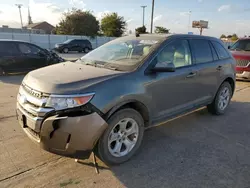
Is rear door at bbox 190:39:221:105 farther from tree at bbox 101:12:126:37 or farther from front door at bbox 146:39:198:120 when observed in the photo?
tree at bbox 101:12:126:37

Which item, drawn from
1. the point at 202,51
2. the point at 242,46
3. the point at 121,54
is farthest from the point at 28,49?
the point at 242,46

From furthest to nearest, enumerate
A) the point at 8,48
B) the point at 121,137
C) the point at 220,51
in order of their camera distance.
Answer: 1. the point at 8,48
2. the point at 220,51
3. the point at 121,137

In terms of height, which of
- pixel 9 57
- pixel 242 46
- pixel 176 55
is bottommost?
pixel 9 57

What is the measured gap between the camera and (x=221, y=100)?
5.16 metres

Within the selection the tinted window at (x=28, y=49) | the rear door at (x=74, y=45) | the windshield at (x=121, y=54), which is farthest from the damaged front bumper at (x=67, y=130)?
the rear door at (x=74, y=45)

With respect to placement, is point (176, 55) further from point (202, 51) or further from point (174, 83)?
point (202, 51)

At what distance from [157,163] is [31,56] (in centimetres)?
802

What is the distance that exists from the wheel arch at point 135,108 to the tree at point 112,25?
4351 cm

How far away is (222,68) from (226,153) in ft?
6.79

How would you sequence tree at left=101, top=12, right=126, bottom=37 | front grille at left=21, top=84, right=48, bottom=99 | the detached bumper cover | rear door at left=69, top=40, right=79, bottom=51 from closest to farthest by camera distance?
the detached bumper cover < front grille at left=21, top=84, right=48, bottom=99 < rear door at left=69, top=40, right=79, bottom=51 < tree at left=101, top=12, right=126, bottom=37

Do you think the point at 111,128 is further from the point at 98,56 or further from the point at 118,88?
the point at 98,56

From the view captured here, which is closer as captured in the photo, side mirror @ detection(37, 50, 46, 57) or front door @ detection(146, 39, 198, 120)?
front door @ detection(146, 39, 198, 120)

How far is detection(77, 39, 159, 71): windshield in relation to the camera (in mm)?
3289

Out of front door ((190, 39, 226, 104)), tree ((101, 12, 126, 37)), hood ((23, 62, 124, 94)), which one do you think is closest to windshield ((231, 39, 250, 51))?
front door ((190, 39, 226, 104))
